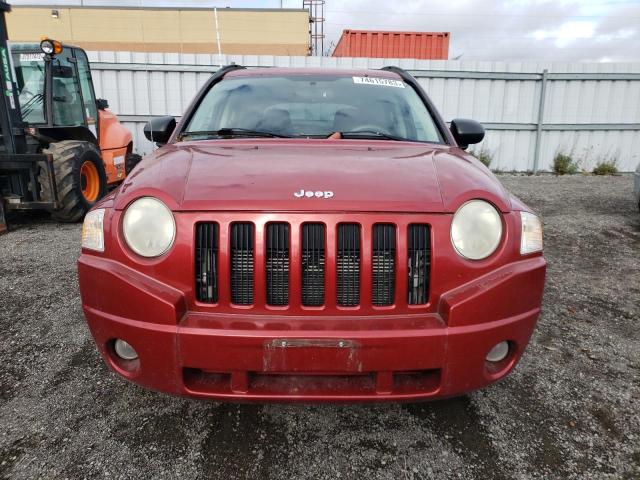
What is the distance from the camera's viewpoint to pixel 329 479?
1874mm

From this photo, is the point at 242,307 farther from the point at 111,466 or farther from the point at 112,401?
the point at 112,401

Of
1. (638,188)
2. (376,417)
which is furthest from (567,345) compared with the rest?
(638,188)

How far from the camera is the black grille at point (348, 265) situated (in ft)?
5.69

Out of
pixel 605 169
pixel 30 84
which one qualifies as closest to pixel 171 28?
pixel 30 84

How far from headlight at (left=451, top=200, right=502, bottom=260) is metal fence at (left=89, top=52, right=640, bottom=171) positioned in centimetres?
1081

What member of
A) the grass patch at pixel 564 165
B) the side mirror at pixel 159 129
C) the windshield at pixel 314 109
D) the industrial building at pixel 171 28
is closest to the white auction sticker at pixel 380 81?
the windshield at pixel 314 109

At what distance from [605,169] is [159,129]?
505 inches

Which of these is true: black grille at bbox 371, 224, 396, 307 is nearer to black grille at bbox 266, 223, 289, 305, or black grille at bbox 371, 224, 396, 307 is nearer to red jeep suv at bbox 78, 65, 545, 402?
red jeep suv at bbox 78, 65, 545, 402

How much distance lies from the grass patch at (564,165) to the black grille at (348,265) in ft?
41.1

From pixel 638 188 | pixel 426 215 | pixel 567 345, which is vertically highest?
pixel 426 215

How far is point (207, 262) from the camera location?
68.7 inches

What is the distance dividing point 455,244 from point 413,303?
272 millimetres

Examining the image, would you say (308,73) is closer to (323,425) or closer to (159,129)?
(159,129)

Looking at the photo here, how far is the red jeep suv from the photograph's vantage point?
1683 mm
